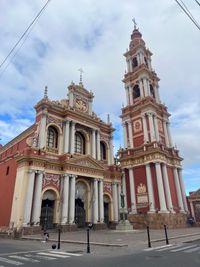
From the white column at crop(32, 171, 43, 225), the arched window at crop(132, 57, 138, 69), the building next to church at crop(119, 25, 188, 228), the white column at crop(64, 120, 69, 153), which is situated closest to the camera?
the white column at crop(32, 171, 43, 225)

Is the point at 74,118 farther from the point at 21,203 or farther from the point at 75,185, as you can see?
the point at 21,203

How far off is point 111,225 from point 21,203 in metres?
11.5

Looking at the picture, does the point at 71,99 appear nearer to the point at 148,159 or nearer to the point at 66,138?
the point at 66,138

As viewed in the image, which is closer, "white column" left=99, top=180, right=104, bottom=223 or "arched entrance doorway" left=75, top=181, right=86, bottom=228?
"arched entrance doorway" left=75, top=181, right=86, bottom=228

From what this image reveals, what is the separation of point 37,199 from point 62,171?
4.07 m

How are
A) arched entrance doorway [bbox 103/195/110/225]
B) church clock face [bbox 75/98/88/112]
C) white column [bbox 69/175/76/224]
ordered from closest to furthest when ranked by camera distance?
white column [bbox 69/175/76/224] → arched entrance doorway [bbox 103/195/110/225] → church clock face [bbox 75/98/88/112]

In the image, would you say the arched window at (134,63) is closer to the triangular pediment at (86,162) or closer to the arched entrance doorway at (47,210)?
the triangular pediment at (86,162)

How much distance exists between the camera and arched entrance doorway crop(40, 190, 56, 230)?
Result: 21072mm

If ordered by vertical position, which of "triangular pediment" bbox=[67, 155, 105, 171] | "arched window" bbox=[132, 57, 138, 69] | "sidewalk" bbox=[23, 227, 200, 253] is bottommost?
"sidewalk" bbox=[23, 227, 200, 253]

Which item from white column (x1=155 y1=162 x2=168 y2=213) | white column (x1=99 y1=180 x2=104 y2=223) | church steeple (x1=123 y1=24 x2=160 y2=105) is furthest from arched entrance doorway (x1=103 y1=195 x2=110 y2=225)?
church steeple (x1=123 y1=24 x2=160 y2=105)

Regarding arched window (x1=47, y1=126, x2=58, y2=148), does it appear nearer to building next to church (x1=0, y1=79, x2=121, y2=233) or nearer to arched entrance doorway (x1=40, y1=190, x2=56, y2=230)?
building next to church (x1=0, y1=79, x2=121, y2=233)

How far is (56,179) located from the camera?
2278 centimetres

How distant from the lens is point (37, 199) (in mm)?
20156

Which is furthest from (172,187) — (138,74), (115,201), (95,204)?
(138,74)
